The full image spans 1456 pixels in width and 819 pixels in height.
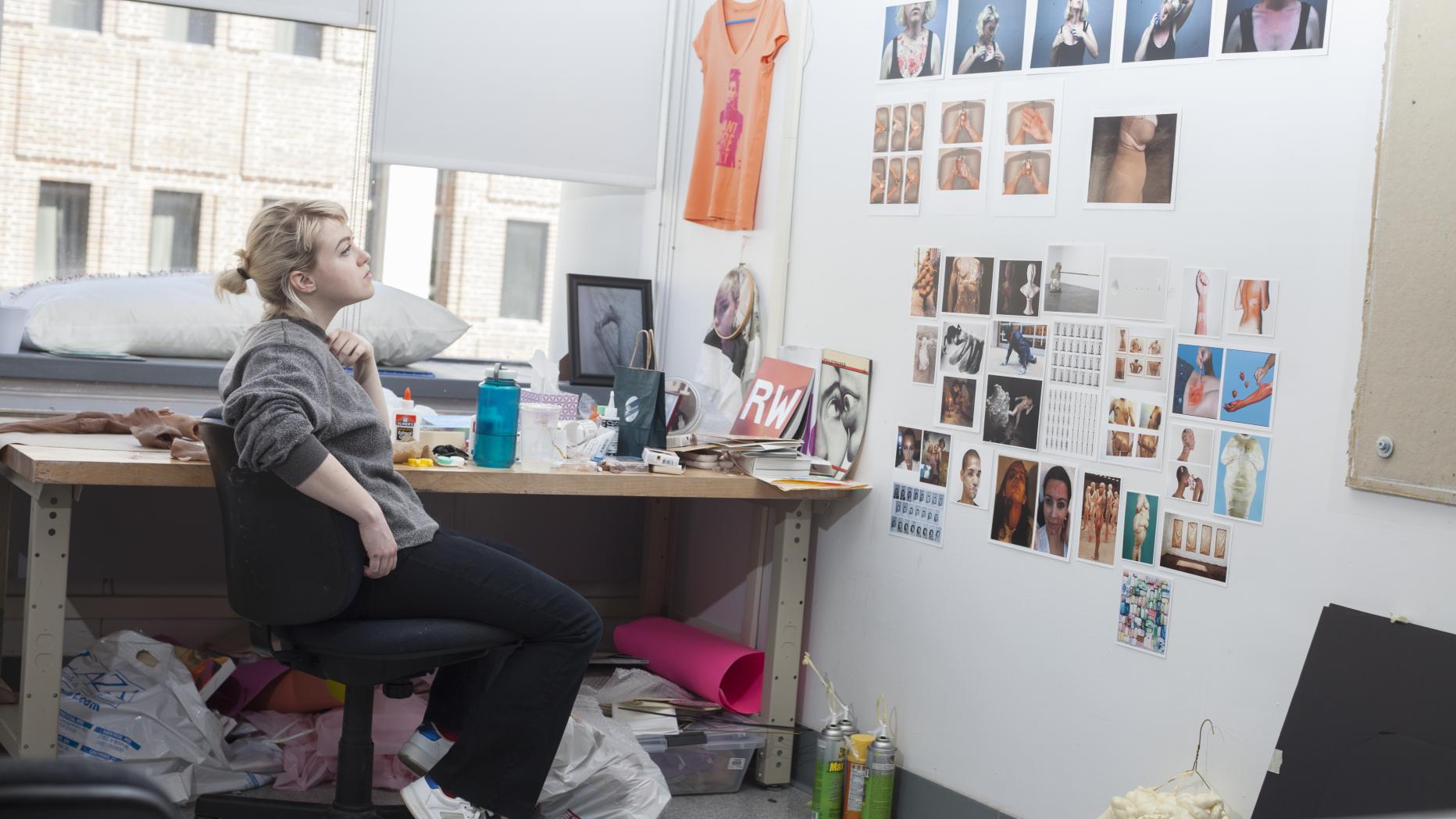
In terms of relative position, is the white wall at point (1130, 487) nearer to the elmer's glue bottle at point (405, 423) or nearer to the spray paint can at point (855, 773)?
the spray paint can at point (855, 773)

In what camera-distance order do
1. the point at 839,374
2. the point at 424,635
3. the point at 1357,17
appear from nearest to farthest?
the point at 1357,17, the point at 424,635, the point at 839,374

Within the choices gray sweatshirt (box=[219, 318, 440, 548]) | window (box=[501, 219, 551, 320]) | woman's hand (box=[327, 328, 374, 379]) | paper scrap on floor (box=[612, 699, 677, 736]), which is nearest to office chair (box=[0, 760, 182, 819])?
gray sweatshirt (box=[219, 318, 440, 548])

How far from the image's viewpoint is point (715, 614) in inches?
142

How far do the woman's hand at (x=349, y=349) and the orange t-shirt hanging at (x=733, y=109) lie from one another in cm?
116

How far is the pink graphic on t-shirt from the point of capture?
11.1ft

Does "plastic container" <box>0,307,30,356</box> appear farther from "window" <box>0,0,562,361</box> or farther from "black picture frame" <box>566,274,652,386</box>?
"black picture frame" <box>566,274,652,386</box>

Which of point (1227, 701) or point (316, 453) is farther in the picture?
point (1227, 701)

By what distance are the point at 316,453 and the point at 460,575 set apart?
368 millimetres

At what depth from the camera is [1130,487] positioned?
8.08 ft

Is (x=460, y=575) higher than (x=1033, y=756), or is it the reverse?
(x=460, y=575)

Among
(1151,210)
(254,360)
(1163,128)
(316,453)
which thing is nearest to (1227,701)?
(1151,210)

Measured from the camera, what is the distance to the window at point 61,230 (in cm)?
384

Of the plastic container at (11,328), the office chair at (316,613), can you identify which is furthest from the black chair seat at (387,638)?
the plastic container at (11,328)

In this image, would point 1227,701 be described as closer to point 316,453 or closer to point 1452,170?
point 1452,170
